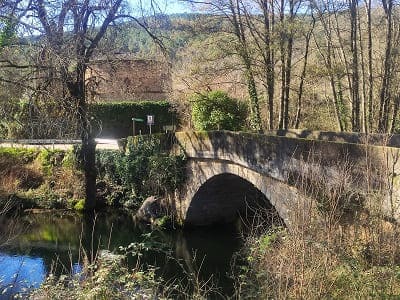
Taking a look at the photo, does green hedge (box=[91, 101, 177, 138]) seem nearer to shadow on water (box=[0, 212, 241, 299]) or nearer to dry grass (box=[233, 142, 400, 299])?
shadow on water (box=[0, 212, 241, 299])

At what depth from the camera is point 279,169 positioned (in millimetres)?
9453

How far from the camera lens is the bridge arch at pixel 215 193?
43.3 feet

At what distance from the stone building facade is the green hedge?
59 cm

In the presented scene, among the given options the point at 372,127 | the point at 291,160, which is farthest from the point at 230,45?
→ the point at 291,160

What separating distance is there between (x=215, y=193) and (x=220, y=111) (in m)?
4.26

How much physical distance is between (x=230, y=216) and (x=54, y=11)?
928 centimetres

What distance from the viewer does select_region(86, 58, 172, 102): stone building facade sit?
1483cm

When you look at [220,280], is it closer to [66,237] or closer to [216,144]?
[216,144]

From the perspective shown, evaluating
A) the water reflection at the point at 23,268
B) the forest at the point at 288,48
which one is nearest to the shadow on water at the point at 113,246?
the water reflection at the point at 23,268

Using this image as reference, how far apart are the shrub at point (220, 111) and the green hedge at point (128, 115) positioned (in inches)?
366

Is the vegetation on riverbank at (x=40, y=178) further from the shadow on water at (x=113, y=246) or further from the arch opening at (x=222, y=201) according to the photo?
the arch opening at (x=222, y=201)

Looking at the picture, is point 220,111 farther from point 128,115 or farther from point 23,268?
point 128,115

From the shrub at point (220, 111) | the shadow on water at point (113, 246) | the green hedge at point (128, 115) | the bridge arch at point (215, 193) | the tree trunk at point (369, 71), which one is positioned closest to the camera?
the shadow on water at point (113, 246)

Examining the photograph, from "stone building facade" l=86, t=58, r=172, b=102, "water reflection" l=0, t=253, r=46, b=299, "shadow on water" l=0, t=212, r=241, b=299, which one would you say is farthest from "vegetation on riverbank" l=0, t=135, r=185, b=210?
"water reflection" l=0, t=253, r=46, b=299
